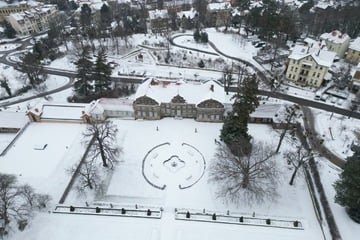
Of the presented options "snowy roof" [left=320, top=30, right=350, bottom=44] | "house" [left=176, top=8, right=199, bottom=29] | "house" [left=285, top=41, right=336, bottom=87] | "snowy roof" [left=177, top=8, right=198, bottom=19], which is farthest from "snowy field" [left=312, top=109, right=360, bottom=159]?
"snowy roof" [left=177, top=8, right=198, bottom=19]

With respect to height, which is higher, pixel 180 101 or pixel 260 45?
pixel 260 45

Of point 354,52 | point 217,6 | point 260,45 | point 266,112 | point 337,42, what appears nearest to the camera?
point 266,112

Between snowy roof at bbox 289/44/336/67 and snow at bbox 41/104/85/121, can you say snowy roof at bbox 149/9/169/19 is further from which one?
snow at bbox 41/104/85/121

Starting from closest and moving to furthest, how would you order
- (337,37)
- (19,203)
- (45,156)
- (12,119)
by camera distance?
(19,203), (45,156), (12,119), (337,37)

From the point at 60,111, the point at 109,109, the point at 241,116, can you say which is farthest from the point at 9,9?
the point at 241,116

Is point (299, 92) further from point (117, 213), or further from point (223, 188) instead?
point (117, 213)

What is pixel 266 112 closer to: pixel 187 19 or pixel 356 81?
pixel 356 81

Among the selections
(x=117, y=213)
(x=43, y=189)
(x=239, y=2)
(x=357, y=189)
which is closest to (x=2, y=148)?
(x=43, y=189)
